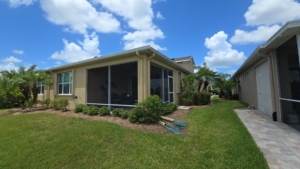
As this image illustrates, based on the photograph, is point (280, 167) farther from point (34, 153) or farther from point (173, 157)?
point (34, 153)

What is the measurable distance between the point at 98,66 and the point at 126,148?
5.89m

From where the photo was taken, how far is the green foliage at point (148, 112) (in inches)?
219

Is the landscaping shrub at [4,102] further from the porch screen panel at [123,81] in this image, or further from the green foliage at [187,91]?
the green foliage at [187,91]

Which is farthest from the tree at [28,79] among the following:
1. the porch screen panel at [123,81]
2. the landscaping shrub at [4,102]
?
the porch screen panel at [123,81]

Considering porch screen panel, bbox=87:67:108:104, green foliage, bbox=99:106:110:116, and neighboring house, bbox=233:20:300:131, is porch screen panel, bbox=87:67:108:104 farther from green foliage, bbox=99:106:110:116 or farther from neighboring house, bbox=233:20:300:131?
neighboring house, bbox=233:20:300:131

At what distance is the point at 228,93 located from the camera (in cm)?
1836

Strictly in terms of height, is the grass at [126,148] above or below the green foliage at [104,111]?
below

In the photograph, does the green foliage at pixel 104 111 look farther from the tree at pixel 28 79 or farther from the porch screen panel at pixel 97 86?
the tree at pixel 28 79

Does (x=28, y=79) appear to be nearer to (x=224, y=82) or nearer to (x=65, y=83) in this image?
(x=65, y=83)

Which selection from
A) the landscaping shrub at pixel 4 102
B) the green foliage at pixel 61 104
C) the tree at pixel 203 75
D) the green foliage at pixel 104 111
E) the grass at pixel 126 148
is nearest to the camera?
the grass at pixel 126 148

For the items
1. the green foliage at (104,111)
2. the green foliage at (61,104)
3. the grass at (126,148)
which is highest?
the green foliage at (61,104)

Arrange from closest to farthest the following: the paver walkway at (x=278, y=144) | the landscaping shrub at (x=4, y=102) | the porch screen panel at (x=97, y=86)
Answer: the paver walkway at (x=278, y=144), the porch screen panel at (x=97, y=86), the landscaping shrub at (x=4, y=102)

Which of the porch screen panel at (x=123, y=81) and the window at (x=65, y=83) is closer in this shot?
the porch screen panel at (x=123, y=81)

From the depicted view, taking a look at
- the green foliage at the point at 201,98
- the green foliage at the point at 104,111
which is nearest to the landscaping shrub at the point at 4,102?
the green foliage at the point at 104,111
